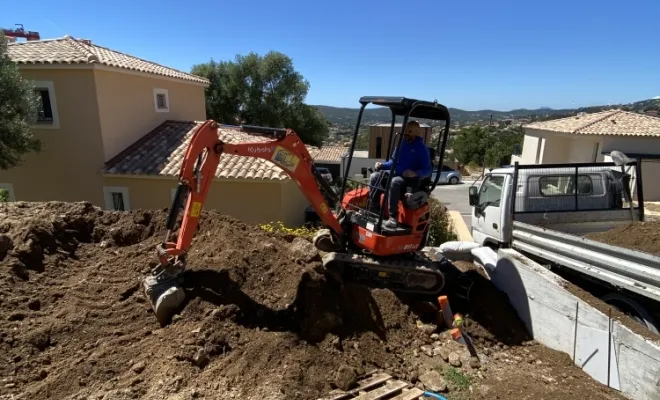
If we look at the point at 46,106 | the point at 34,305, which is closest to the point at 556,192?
the point at 34,305

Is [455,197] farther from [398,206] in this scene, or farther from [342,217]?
[398,206]

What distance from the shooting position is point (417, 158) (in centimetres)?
525

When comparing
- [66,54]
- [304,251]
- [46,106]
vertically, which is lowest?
[304,251]

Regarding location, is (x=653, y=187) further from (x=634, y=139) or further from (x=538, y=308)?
(x=538, y=308)

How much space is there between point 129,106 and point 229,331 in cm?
1180

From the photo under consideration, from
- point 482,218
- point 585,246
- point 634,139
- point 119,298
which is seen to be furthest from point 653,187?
point 119,298

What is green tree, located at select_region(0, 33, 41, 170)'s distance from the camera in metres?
10.4

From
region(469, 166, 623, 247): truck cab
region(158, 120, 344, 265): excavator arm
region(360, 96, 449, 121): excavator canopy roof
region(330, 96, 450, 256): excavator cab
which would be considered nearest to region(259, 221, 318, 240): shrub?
region(330, 96, 450, 256): excavator cab

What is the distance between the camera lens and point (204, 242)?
19.7ft

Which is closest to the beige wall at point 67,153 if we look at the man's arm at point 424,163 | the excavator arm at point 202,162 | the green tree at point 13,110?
the green tree at point 13,110

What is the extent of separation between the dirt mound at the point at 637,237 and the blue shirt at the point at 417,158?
2581mm

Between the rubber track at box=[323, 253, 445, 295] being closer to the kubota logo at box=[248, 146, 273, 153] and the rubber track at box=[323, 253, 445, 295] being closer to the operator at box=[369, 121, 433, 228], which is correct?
the operator at box=[369, 121, 433, 228]

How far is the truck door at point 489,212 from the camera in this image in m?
6.96

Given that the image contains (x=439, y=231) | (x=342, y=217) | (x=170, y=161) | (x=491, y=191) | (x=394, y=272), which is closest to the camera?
(x=394, y=272)
